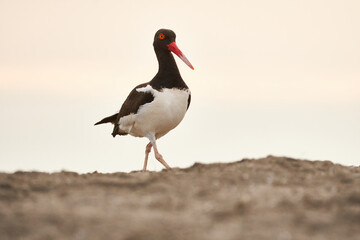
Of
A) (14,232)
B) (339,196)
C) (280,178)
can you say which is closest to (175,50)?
(280,178)

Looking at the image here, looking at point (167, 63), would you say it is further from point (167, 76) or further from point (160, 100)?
point (160, 100)

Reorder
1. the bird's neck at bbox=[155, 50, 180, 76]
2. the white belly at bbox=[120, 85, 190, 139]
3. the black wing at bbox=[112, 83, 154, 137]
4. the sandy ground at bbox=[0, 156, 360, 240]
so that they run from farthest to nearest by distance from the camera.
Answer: the bird's neck at bbox=[155, 50, 180, 76]
the black wing at bbox=[112, 83, 154, 137]
the white belly at bbox=[120, 85, 190, 139]
the sandy ground at bbox=[0, 156, 360, 240]

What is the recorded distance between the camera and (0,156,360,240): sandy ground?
5.91 meters

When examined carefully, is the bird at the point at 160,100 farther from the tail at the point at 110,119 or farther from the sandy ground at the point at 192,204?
the sandy ground at the point at 192,204

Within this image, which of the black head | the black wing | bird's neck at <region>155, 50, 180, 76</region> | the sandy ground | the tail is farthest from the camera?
the tail

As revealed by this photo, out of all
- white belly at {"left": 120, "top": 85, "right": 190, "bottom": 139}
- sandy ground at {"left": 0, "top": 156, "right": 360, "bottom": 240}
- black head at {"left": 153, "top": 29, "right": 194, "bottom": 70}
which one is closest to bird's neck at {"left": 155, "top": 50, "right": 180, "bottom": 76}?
black head at {"left": 153, "top": 29, "right": 194, "bottom": 70}

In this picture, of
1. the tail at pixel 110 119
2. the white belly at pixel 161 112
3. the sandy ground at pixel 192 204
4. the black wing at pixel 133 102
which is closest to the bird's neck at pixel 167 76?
the white belly at pixel 161 112

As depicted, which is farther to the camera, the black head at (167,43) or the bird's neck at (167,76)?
the black head at (167,43)

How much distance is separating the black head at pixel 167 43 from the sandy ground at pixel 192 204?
4.18 meters

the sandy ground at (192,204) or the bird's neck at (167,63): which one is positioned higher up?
the bird's neck at (167,63)

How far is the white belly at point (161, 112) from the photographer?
1183 centimetres

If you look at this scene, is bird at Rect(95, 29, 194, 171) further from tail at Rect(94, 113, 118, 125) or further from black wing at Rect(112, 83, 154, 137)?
tail at Rect(94, 113, 118, 125)

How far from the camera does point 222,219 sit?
6.21 meters

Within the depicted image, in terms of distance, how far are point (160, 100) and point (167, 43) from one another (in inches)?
59.3
